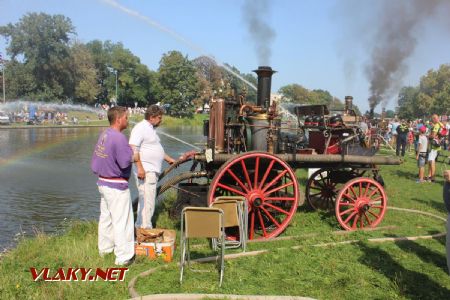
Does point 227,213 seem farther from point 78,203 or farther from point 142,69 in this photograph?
point 142,69

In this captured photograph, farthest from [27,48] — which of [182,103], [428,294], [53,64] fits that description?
[428,294]

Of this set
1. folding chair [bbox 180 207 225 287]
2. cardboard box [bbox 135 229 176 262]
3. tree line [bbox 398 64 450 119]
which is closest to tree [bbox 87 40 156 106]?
tree line [bbox 398 64 450 119]

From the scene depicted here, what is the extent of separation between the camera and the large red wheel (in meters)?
6.41

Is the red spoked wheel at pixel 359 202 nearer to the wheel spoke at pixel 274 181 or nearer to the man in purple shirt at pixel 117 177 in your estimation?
the wheel spoke at pixel 274 181

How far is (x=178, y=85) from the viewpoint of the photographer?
73.2m

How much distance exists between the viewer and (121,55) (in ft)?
293

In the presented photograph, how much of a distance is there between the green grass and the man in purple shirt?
31 cm

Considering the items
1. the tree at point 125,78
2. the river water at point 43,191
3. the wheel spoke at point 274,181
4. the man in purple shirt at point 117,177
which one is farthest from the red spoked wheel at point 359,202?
the tree at point 125,78

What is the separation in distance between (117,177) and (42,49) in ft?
212

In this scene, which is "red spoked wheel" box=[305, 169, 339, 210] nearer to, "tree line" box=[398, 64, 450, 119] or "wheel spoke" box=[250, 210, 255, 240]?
"wheel spoke" box=[250, 210, 255, 240]

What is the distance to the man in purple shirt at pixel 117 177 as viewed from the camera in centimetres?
505

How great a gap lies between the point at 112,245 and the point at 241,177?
247 cm

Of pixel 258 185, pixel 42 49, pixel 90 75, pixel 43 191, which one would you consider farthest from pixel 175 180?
pixel 90 75

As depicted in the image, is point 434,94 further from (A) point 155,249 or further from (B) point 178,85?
(A) point 155,249
